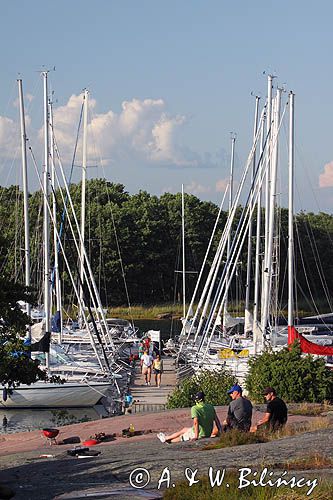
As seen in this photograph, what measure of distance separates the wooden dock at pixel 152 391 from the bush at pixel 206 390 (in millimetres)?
1660

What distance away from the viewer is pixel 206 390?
2827cm

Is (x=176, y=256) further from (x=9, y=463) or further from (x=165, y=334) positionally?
(x=9, y=463)

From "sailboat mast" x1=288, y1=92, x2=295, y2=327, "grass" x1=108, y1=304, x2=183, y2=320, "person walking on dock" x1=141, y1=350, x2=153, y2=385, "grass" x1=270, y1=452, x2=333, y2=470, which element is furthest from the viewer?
"grass" x1=108, y1=304, x2=183, y2=320

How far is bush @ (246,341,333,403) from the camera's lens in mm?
26484

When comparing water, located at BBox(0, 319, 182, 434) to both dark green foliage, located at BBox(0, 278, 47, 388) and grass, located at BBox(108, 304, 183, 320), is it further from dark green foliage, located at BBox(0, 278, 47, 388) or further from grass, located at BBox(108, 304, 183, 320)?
grass, located at BBox(108, 304, 183, 320)

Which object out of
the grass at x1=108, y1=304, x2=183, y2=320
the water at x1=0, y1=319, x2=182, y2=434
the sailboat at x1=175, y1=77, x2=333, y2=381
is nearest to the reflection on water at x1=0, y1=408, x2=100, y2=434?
the water at x1=0, y1=319, x2=182, y2=434

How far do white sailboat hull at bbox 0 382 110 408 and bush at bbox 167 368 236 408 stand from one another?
5.92 metres

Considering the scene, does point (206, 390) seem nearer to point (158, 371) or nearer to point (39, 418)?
point (39, 418)

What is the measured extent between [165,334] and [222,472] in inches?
2073

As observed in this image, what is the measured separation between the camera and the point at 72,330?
49094 millimetres

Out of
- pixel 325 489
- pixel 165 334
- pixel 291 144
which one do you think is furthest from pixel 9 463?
pixel 165 334

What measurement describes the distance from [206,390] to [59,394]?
326 inches

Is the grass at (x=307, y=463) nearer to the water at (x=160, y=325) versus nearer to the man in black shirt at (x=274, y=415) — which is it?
the man in black shirt at (x=274, y=415)

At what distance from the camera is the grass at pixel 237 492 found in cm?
1183
